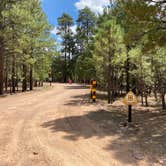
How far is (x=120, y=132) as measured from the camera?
8383 millimetres

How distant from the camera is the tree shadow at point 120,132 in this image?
21.9ft

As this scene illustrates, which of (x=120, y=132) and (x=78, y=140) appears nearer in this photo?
(x=78, y=140)

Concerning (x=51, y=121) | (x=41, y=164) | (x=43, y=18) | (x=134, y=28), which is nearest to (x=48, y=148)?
(x=41, y=164)

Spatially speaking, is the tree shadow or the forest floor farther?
the tree shadow

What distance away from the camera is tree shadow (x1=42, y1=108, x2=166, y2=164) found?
6.67 m

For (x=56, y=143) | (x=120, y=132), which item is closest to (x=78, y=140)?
(x=56, y=143)

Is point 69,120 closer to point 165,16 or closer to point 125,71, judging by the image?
point 165,16

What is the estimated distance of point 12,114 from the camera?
10656 millimetres

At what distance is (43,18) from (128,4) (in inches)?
806

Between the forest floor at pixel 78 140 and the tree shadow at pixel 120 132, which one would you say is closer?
the forest floor at pixel 78 140

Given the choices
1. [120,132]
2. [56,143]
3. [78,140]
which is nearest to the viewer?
[56,143]

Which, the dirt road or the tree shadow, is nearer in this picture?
the dirt road

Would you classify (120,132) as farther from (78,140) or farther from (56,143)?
(56,143)

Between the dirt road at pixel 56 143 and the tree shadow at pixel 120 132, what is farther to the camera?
the tree shadow at pixel 120 132
